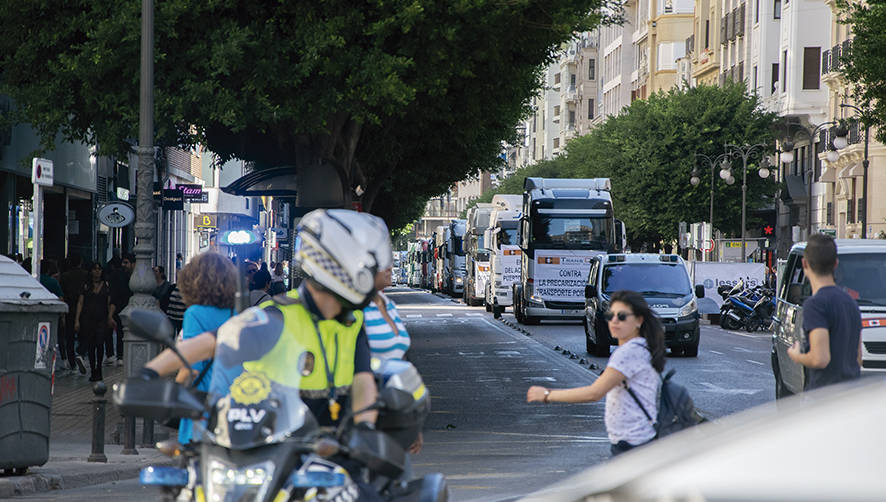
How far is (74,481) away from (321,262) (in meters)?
7.90

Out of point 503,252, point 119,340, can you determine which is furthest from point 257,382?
point 503,252

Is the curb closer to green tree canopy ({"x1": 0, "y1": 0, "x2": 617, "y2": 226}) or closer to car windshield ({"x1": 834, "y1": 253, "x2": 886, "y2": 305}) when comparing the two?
green tree canopy ({"x1": 0, "y1": 0, "x2": 617, "y2": 226})

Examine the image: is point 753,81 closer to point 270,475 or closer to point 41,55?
point 41,55

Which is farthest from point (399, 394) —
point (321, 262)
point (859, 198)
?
point (859, 198)

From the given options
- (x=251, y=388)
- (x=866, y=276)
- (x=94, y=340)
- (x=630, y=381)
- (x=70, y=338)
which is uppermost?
(x=866, y=276)

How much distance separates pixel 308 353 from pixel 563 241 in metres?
36.2

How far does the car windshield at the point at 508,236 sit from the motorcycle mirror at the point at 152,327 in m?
45.2

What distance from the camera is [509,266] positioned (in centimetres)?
5059

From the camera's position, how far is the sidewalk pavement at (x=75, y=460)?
11.5 meters

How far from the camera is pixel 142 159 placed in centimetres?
1572

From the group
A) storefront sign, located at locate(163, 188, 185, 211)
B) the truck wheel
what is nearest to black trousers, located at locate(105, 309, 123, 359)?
storefront sign, located at locate(163, 188, 185, 211)

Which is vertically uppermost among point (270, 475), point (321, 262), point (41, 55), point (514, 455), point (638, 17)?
point (638, 17)

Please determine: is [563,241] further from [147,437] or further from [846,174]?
[147,437]

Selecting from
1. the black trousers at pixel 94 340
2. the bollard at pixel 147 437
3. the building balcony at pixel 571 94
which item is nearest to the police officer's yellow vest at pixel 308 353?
the bollard at pixel 147 437
